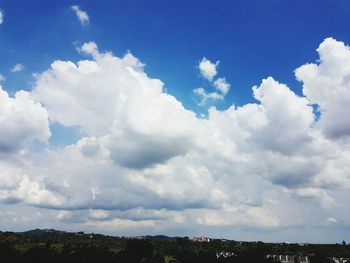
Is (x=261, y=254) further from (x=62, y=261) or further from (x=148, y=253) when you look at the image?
(x=62, y=261)

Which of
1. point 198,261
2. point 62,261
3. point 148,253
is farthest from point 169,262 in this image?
point 62,261

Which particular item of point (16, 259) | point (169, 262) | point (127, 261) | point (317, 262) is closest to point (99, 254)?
point (127, 261)

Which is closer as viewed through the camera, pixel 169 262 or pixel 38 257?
pixel 38 257

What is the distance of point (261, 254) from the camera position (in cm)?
11900

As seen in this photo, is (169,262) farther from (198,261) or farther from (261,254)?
(261,254)

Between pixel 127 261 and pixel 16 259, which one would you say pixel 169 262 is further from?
pixel 16 259

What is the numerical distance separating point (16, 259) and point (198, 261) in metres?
54.3

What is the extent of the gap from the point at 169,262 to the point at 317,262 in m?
60.4

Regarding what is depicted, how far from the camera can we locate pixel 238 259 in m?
116

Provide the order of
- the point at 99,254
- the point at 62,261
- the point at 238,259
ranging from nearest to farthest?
the point at 238,259 → the point at 62,261 → the point at 99,254

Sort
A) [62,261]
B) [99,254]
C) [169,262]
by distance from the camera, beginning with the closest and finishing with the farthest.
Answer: [62,261]
[99,254]
[169,262]

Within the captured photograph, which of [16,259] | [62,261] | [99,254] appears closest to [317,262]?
[99,254]

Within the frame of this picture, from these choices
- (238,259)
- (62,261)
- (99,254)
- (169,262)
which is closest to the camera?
(238,259)

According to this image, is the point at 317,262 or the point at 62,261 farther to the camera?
the point at 317,262
